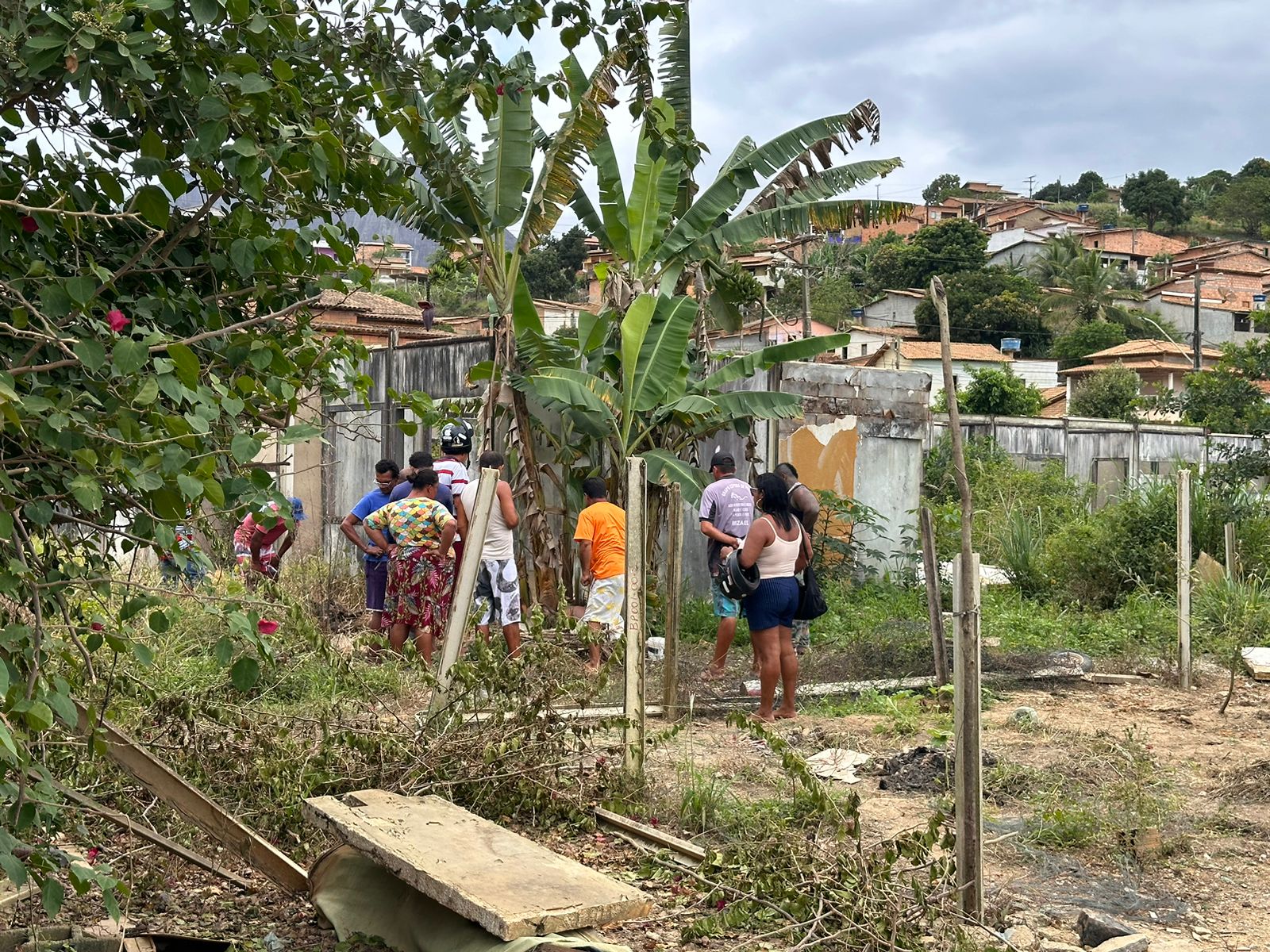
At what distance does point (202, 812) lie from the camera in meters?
4.56

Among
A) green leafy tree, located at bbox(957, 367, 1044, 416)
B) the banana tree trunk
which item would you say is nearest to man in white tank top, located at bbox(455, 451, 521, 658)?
the banana tree trunk

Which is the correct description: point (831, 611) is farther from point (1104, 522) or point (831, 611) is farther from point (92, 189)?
point (92, 189)

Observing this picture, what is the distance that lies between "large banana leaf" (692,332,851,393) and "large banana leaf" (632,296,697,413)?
0.53 m

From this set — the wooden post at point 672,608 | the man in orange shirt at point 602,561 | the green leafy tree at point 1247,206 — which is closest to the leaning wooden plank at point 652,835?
the wooden post at point 672,608

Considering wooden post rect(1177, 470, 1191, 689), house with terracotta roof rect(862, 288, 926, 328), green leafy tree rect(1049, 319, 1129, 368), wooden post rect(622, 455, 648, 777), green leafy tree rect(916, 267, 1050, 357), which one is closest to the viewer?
wooden post rect(622, 455, 648, 777)

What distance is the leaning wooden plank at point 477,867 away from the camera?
12.7 feet

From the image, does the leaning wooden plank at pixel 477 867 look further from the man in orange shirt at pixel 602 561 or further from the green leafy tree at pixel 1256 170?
the green leafy tree at pixel 1256 170

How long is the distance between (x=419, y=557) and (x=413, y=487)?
0.57 m

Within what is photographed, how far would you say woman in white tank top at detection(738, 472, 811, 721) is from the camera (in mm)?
8297

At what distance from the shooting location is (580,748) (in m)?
6.06

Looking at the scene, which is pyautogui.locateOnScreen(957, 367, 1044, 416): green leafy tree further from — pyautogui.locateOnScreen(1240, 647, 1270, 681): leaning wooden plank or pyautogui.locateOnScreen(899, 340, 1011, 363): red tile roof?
pyautogui.locateOnScreen(1240, 647, 1270, 681): leaning wooden plank

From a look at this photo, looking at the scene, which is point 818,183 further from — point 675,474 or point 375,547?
point 375,547

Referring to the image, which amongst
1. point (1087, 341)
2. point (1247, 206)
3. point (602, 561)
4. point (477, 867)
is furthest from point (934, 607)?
point (1247, 206)

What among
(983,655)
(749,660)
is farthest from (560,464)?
(983,655)
